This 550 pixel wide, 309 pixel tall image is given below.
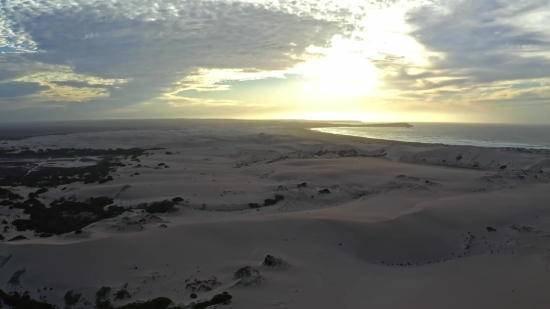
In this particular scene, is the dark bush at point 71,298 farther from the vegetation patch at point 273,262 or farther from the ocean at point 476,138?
the ocean at point 476,138

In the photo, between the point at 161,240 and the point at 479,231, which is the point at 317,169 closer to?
Result: the point at 479,231

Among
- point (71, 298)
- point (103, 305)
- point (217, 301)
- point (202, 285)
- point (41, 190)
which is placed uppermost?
point (41, 190)

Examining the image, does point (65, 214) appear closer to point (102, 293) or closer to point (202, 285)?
point (102, 293)

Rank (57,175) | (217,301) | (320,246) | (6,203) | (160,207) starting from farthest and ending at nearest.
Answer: (57,175), (6,203), (160,207), (320,246), (217,301)

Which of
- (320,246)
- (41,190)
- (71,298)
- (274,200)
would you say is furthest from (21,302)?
(41,190)

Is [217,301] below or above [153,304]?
above

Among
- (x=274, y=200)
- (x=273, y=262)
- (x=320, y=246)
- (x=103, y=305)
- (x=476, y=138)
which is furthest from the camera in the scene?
(x=476, y=138)

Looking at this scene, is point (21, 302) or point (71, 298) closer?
point (21, 302)

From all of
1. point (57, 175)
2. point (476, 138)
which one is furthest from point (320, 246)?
point (476, 138)

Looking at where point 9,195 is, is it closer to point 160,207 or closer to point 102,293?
point 160,207
